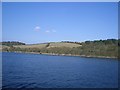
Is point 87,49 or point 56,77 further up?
point 87,49

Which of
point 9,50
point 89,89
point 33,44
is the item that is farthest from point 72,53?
point 89,89

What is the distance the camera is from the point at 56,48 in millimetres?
120750

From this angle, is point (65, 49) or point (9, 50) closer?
point (65, 49)

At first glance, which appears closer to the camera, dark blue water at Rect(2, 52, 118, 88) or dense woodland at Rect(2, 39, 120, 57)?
dark blue water at Rect(2, 52, 118, 88)

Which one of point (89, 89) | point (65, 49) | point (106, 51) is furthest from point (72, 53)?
point (89, 89)

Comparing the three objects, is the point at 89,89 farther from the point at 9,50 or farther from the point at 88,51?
the point at 9,50

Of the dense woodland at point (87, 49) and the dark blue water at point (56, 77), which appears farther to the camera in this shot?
the dense woodland at point (87, 49)

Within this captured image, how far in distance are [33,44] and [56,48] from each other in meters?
26.9

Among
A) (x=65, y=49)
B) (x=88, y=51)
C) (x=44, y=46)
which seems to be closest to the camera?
(x=88, y=51)

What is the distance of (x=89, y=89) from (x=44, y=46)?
367 feet

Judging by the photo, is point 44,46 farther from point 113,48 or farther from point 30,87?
point 30,87

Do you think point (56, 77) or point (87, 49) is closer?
point (56, 77)

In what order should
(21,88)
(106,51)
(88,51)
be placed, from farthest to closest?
1. (88,51)
2. (106,51)
3. (21,88)

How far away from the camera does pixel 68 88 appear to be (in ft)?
69.0
